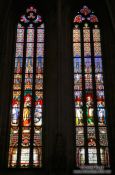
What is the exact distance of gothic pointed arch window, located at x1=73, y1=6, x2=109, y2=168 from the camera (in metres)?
10.7

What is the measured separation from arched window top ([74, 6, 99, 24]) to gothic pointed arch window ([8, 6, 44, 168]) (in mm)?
1315

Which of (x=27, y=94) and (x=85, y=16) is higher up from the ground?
(x=85, y=16)

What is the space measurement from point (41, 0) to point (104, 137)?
5406 mm

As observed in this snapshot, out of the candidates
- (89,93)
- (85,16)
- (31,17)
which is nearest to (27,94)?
Result: (89,93)

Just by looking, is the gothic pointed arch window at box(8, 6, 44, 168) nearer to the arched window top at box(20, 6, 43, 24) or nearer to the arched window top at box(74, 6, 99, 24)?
the arched window top at box(20, 6, 43, 24)

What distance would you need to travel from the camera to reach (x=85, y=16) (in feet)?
43.0

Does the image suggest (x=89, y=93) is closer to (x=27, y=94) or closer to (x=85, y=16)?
(x=27, y=94)

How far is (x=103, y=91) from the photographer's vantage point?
11.6 m

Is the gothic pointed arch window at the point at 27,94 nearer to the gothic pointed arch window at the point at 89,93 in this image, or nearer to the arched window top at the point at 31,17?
the arched window top at the point at 31,17

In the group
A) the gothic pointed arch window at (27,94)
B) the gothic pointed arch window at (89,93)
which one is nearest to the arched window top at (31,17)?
the gothic pointed arch window at (27,94)

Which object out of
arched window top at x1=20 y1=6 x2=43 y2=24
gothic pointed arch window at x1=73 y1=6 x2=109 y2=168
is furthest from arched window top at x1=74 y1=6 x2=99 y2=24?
arched window top at x1=20 y1=6 x2=43 y2=24

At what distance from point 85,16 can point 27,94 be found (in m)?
3.66

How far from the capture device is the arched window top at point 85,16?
13.0 meters

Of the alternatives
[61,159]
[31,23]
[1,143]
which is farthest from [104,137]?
[31,23]
